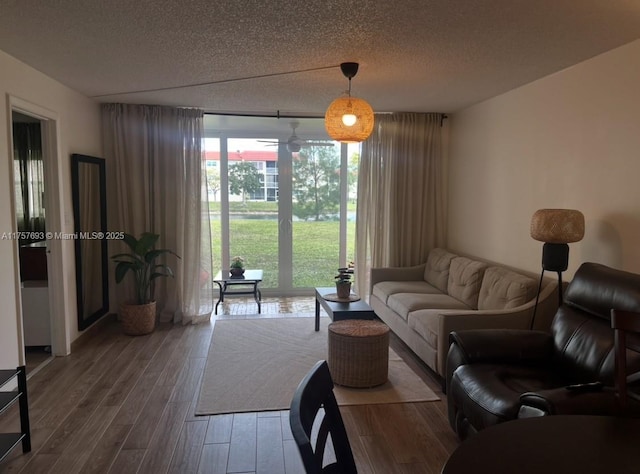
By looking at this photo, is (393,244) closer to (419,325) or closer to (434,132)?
(434,132)

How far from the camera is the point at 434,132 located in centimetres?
557

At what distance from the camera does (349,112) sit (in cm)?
325

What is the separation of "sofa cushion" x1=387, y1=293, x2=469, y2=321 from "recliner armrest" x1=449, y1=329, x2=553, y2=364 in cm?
133

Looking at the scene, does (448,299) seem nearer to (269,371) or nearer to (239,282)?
(269,371)

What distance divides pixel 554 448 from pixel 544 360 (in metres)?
1.60

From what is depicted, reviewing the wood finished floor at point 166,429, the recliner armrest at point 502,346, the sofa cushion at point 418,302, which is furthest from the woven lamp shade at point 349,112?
the wood finished floor at point 166,429

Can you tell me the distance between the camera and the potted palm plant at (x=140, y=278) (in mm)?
4695

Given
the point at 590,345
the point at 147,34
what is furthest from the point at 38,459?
the point at 590,345

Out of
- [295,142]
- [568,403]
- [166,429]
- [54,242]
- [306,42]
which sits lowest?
[166,429]

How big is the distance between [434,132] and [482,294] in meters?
2.35

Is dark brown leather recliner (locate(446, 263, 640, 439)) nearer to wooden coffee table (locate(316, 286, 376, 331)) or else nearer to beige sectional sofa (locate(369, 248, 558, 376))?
beige sectional sofa (locate(369, 248, 558, 376))

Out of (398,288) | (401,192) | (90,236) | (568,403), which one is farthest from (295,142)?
(568,403)

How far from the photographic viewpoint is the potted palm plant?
4695 mm

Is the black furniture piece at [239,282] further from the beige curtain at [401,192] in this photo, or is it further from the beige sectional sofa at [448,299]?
the beige sectional sofa at [448,299]
